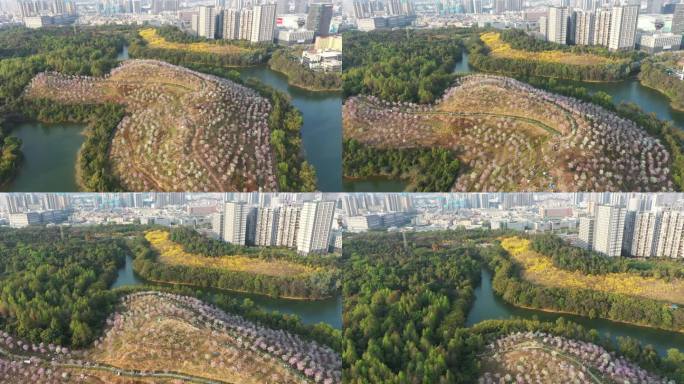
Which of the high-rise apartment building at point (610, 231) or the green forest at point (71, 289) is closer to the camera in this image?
the green forest at point (71, 289)

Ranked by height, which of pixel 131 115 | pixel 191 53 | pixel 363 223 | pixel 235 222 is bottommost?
pixel 363 223

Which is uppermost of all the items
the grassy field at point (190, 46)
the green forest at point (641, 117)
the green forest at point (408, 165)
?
the grassy field at point (190, 46)

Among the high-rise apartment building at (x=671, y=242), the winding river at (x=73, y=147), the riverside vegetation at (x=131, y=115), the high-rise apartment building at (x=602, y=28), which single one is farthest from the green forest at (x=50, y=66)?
the high-rise apartment building at (x=671, y=242)

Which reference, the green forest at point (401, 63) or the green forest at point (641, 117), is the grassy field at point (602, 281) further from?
the green forest at point (401, 63)

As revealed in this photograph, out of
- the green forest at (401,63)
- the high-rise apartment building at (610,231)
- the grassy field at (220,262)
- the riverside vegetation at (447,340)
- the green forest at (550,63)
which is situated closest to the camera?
the riverside vegetation at (447,340)

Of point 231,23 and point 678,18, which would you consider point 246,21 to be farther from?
point 678,18

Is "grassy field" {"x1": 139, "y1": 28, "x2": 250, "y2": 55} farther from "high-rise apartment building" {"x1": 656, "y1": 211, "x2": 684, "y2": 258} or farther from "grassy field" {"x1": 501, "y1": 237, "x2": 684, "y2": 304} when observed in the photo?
"high-rise apartment building" {"x1": 656, "y1": 211, "x2": 684, "y2": 258}


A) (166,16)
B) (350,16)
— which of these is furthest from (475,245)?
(166,16)

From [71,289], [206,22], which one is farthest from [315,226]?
[71,289]
